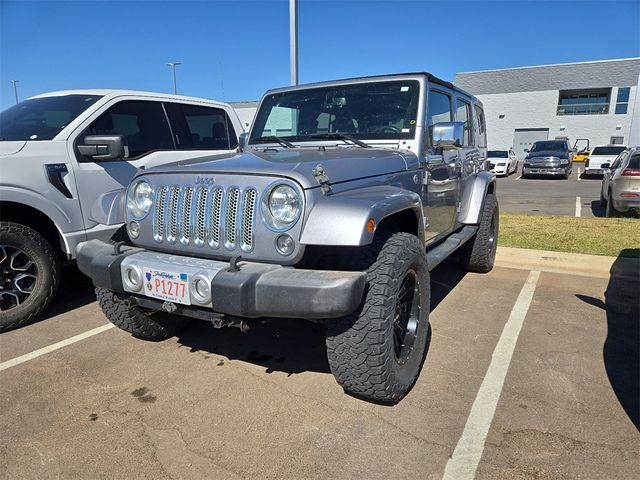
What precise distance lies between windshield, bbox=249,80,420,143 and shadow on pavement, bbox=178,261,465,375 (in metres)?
1.55

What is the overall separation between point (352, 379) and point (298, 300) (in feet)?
2.01

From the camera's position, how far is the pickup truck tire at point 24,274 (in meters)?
3.59

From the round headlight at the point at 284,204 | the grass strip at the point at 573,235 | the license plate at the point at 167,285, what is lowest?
the grass strip at the point at 573,235

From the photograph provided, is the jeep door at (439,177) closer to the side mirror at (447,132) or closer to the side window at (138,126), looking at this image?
the side mirror at (447,132)

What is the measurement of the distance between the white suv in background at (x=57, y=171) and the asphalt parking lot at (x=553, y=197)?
29.2ft

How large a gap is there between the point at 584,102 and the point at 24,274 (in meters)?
45.1

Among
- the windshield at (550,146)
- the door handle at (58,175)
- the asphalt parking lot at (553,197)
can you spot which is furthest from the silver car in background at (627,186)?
the windshield at (550,146)

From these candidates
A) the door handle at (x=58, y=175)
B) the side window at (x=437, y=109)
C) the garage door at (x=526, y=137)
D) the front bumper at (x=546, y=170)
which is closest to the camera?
the side window at (x=437, y=109)

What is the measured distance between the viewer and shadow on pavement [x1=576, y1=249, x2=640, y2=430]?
2.68 m

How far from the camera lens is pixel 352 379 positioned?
237 centimetres

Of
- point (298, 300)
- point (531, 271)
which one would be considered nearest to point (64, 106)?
point (298, 300)

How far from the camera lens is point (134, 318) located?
10.3 ft

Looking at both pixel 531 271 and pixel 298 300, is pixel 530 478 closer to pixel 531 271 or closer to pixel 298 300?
pixel 298 300

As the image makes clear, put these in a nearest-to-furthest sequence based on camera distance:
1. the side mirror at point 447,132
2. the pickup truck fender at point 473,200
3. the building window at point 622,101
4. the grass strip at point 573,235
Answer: the side mirror at point 447,132, the pickup truck fender at point 473,200, the grass strip at point 573,235, the building window at point 622,101
